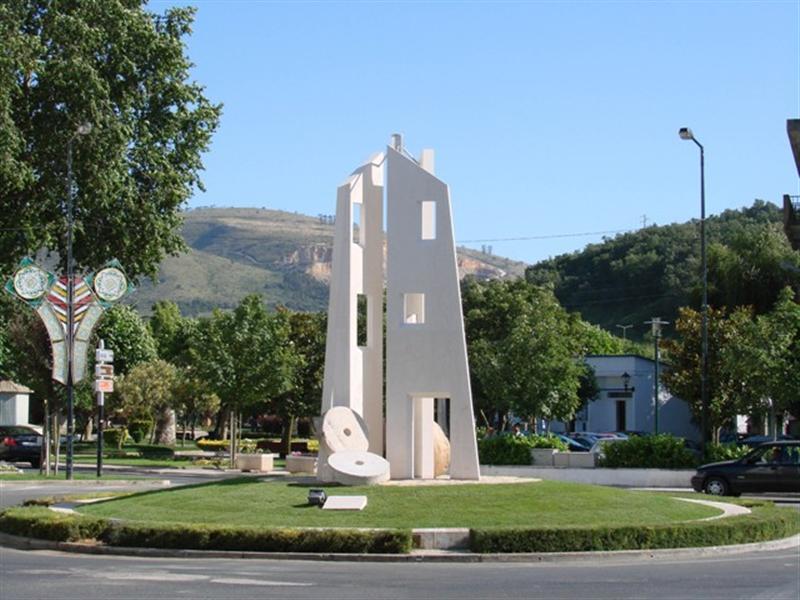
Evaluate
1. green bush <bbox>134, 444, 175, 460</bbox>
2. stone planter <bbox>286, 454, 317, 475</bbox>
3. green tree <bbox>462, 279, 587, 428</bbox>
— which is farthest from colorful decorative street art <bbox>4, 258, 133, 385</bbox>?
green bush <bbox>134, 444, 175, 460</bbox>

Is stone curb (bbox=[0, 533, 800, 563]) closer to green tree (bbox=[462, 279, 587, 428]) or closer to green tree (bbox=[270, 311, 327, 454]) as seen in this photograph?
green tree (bbox=[462, 279, 587, 428])

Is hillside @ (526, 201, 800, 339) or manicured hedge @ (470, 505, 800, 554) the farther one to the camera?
hillside @ (526, 201, 800, 339)

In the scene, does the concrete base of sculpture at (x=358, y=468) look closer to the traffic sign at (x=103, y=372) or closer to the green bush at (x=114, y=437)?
the traffic sign at (x=103, y=372)

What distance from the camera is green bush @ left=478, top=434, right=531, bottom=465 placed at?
145 ft

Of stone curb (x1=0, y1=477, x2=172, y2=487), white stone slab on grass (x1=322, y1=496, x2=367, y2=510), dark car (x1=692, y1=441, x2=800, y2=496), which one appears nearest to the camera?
white stone slab on grass (x1=322, y1=496, x2=367, y2=510)

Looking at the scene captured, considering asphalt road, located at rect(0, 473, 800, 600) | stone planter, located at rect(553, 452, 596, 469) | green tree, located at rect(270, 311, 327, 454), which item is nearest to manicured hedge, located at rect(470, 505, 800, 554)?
asphalt road, located at rect(0, 473, 800, 600)

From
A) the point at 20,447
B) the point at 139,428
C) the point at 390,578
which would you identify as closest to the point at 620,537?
the point at 390,578

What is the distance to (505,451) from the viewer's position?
44250 millimetres

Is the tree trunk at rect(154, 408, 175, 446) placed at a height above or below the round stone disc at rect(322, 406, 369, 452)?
below

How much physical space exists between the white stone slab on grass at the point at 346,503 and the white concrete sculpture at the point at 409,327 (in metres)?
3.43

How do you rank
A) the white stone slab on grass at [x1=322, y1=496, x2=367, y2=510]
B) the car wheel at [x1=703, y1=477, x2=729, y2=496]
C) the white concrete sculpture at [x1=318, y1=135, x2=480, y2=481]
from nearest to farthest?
the white stone slab on grass at [x1=322, y1=496, x2=367, y2=510] → the white concrete sculpture at [x1=318, y1=135, x2=480, y2=481] → the car wheel at [x1=703, y1=477, x2=729, y2=496]

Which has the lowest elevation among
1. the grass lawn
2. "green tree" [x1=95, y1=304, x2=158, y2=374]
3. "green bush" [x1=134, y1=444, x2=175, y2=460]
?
"green bush" [x1=134, y1=444, x2=175, y2=460]

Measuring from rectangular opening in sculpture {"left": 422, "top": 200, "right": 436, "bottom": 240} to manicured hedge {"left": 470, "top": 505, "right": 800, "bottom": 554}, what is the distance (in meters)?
9.92

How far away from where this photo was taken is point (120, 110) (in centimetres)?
4747
